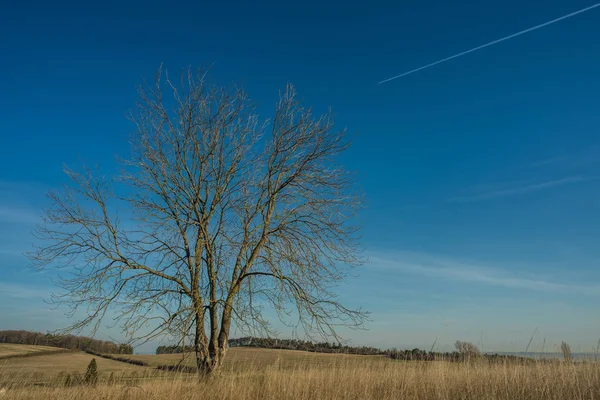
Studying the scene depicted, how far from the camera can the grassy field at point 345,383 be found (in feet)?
28.7

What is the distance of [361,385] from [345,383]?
69 centimetres

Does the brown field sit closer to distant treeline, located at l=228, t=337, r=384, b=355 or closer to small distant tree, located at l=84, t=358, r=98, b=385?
small distant tree, located at l=84, t=358, r=98, b=385

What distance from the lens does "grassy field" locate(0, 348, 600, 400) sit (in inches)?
344

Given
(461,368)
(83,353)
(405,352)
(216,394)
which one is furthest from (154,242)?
(83,353)

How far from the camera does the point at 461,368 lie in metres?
11.8

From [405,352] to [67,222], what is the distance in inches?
405

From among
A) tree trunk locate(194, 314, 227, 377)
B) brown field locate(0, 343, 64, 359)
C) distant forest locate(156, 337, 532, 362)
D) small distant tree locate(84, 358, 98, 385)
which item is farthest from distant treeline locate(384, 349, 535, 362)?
brown field locate(0, 343, 64, 359)

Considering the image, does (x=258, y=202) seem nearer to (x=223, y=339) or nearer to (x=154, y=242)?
(x=154, y=242)

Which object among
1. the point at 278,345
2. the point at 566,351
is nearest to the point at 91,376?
the point at 278,345

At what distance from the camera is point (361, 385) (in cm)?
1019

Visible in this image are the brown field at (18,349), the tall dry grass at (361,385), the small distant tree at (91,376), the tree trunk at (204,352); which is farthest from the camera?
the brown field at (18,349)

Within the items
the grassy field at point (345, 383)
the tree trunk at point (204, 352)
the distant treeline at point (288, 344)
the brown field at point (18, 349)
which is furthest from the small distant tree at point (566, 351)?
the brown field at point (18, 349)

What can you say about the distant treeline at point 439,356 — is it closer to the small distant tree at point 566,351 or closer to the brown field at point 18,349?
the small distant tree at point 566,351

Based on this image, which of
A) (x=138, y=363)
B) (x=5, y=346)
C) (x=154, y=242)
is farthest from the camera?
(x=5, y=346)
